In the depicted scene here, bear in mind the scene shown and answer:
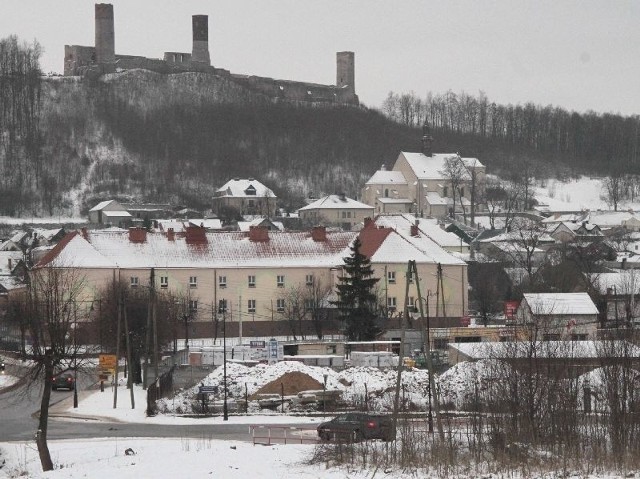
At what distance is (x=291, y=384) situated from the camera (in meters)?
37.7

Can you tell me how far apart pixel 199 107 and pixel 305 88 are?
18.9 metres

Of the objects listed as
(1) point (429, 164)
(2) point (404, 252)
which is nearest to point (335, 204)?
(1) point (429, 164)

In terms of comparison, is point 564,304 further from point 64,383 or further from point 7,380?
point 7,380

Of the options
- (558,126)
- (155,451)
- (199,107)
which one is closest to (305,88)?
(199,107)

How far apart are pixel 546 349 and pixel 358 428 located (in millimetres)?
5476

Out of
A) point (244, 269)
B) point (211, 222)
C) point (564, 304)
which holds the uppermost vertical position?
point (211, 222)

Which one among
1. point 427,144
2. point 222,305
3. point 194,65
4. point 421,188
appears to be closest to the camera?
point 222,305

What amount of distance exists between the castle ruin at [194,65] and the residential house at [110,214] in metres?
36.3

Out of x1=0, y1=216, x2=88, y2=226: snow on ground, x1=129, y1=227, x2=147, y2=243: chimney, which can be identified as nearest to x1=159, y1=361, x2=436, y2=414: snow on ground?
x1=129, y1=227, x2=147, y2=243: chimney

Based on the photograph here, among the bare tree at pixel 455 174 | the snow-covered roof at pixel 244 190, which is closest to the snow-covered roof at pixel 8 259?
the snow-covered roof at pixel 244 190

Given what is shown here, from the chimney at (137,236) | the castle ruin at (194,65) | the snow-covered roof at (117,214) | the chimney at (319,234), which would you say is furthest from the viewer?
the castle ruin at (194,65)

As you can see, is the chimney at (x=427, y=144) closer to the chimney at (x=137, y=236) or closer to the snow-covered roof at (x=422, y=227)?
the snow-covered roof at (x=422, y=227)

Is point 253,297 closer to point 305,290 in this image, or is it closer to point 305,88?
point 305,290

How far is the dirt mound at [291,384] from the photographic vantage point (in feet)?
123
